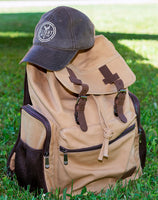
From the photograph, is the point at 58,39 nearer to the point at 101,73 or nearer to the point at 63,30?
the point at 63,30

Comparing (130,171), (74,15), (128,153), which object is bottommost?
(130,171)

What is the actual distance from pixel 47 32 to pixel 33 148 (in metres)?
0.61

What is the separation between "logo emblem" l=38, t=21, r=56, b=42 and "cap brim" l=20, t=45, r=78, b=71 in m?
0.05

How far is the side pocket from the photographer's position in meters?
1.67

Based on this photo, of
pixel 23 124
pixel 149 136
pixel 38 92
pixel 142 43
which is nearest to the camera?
pixel 38 92

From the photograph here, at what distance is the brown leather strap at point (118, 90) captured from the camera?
183cm

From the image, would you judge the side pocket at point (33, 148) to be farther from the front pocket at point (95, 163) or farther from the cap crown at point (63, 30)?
the cap crown at point (63, 30)

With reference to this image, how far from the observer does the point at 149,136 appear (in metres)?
2.46

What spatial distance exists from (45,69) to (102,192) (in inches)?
29.3

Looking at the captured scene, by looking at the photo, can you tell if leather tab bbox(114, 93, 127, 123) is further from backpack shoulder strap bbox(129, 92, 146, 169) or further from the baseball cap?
the baseball cap

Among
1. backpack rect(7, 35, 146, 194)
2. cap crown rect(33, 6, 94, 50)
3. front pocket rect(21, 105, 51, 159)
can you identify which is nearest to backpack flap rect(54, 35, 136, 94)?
backpack rect(7, 35, 146, 194)

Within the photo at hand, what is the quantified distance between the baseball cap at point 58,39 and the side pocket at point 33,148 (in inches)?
10.7

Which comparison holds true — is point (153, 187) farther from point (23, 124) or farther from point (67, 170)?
point (23, 124)

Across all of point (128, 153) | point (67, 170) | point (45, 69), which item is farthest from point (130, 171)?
point (45, 69)
